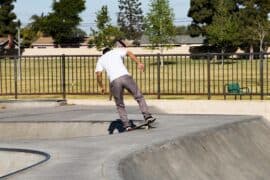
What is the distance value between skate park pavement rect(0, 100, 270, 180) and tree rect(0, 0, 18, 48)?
7302 centimetres

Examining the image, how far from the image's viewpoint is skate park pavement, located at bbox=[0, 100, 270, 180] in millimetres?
6730

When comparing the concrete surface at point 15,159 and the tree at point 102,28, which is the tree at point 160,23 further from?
the concrete surface at point 15,159

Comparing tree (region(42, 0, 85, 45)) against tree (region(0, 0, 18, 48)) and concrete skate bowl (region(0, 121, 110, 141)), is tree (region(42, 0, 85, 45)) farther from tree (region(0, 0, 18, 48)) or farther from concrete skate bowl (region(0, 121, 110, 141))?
concrete skate bowl (region(0, 121, 110, 141))

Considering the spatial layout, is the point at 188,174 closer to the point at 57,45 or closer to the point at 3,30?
the point at 3,30

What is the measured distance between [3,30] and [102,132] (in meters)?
76.5

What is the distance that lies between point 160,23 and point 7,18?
32.7m

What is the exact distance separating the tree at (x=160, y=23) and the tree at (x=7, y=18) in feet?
96.7

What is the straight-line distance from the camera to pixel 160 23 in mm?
60969

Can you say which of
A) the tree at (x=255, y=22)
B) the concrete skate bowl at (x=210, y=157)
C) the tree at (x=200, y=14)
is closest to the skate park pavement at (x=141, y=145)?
the concrete skate bowl at (x=210, y=157)

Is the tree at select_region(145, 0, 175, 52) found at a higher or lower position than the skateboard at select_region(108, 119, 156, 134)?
higher

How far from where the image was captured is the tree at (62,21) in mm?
103938

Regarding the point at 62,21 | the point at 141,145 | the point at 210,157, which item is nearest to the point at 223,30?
the point at 62,21

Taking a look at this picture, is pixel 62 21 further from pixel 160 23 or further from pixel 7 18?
pixel 160 23

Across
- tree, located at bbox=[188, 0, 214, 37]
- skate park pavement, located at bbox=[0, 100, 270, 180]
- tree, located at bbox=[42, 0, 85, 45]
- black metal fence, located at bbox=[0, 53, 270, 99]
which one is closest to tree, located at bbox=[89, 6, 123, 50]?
tree, located at bbox=[188, 0, 214, 37]
